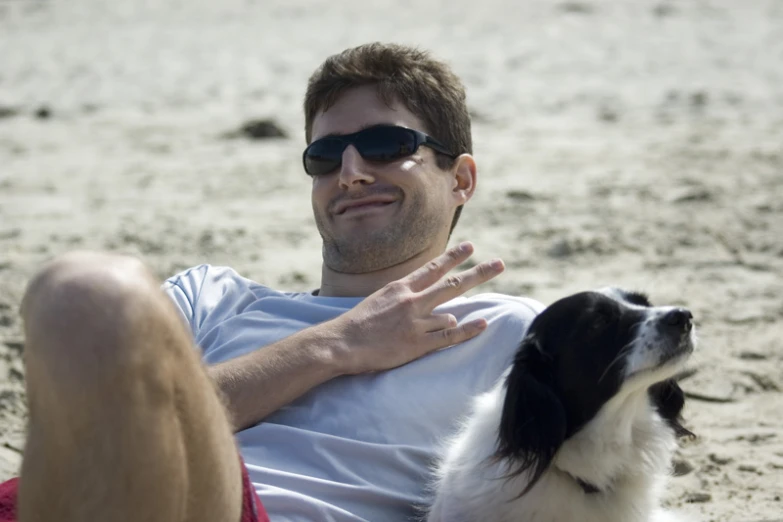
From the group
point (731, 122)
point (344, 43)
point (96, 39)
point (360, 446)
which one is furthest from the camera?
point (96, 39)

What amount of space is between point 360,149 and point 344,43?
9865 mm

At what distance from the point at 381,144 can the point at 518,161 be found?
5088 millimetres

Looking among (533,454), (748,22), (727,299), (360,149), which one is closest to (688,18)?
(748,22)

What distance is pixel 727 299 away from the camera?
18.7ft

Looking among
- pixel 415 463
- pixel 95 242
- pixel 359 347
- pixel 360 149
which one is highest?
pixel 360 149

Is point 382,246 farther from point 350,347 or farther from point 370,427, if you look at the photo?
point 370,427

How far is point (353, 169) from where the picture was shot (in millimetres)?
3588

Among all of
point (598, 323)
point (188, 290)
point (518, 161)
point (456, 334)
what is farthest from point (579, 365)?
point (518, 161)

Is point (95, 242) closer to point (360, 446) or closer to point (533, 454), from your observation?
point (360, 446)

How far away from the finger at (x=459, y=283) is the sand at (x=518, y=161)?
115cm

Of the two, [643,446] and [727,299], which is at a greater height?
[643,446]

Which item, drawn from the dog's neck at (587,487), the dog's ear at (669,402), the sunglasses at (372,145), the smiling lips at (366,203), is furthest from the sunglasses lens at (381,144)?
the dog's neck at (587,487)

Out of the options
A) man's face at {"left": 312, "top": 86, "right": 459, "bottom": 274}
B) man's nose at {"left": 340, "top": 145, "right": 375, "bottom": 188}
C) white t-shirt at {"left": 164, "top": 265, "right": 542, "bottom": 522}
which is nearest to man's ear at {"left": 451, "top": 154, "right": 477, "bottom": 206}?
man's face at {"left": 312, "top": 86, "right": 459, "bottom": 274}

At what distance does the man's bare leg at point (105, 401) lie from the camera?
219 centimetres
